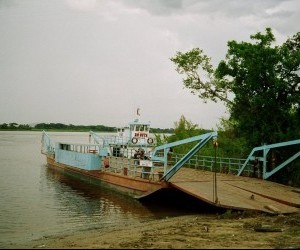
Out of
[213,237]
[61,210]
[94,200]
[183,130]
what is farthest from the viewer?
[183,130]

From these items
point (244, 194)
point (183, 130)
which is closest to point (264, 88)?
point (244, 194)

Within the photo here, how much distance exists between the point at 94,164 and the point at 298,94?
44.0 feet

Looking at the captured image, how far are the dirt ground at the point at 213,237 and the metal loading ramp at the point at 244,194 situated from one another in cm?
100

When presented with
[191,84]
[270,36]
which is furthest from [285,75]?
[191,84]

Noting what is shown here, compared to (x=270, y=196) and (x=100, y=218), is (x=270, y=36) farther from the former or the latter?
(x=100, y=218)

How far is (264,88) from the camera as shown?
21.8 meters

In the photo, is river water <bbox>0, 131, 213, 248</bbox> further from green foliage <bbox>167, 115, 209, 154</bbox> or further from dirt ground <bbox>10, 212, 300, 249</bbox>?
green foliage <bbox>167, 115, 209, 154</bbox>

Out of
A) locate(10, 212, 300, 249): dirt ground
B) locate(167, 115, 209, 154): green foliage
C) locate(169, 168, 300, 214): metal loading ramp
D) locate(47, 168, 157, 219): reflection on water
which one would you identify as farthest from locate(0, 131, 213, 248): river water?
locate(167, 115, 209, 154): green foliage

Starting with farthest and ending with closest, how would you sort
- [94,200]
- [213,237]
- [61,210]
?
[94,200]
[61,210]
[213,237]

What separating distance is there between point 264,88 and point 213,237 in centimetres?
1376

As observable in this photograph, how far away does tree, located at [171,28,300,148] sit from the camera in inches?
832

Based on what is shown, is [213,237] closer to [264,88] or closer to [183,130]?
[264,88]

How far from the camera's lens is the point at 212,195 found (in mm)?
15688

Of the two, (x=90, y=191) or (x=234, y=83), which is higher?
(x=234, y=83)
